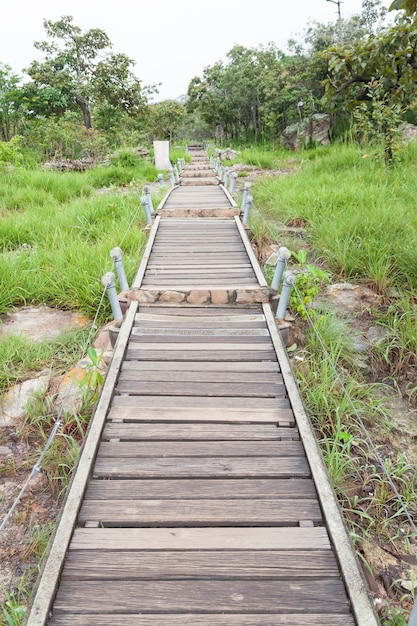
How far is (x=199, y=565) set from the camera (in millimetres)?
1779

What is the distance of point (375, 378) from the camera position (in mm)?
3627

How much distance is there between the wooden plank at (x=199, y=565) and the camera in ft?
5.74

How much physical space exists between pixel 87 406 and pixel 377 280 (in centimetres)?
355

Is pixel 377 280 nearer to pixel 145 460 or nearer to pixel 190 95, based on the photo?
pixel 145 460

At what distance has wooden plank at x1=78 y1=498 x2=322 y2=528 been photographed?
6.49 ft

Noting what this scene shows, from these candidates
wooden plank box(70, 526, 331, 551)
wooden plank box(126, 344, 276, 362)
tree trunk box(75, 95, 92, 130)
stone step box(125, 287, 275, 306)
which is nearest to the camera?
wooden plank box(70, 526, 331, 551)

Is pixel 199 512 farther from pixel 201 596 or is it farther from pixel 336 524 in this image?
pixel 336 524

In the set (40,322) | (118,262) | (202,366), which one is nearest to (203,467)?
(202,366)

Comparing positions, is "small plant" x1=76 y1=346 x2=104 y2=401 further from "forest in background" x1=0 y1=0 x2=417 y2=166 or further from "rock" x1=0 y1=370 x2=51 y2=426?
"forest in background" x1=0 y1=0 x2=417 y2=166

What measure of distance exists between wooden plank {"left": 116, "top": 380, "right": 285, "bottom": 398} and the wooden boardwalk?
0.04 ft

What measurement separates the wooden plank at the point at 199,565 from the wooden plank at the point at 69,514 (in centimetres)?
7

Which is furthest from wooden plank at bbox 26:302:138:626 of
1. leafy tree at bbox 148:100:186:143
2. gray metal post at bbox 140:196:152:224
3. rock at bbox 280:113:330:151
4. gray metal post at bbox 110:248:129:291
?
leafy tree at bbox 148:100:186:143

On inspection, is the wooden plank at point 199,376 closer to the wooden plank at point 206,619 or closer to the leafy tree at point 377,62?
the wooden plank at point 206,619

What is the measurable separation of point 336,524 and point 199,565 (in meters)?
0.73
